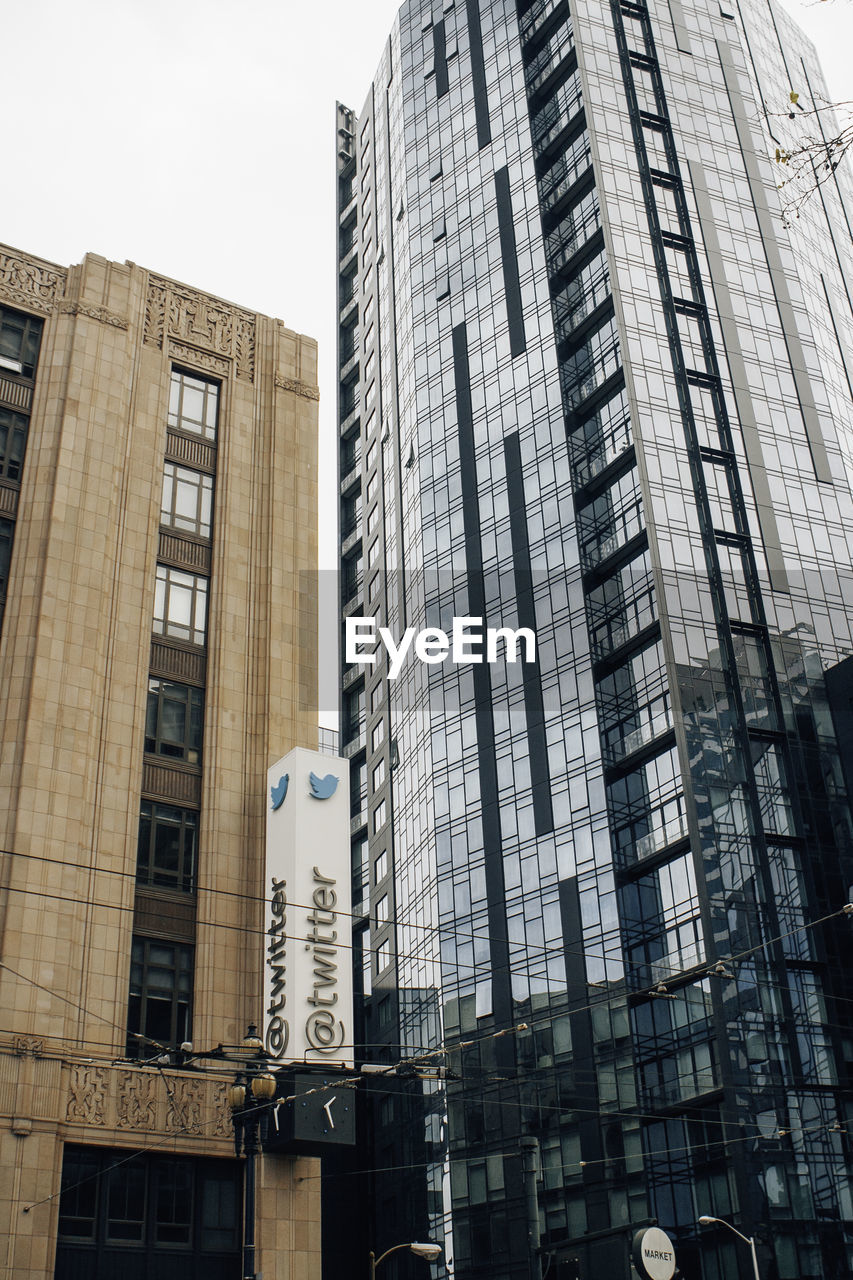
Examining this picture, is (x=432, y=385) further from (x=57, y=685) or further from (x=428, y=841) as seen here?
(x=57, y=685)

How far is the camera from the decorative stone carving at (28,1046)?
111ft

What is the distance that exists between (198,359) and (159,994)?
77.8 feet

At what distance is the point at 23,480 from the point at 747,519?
168 feet

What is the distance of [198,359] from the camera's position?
4847 centimetres

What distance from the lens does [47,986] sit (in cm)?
3481

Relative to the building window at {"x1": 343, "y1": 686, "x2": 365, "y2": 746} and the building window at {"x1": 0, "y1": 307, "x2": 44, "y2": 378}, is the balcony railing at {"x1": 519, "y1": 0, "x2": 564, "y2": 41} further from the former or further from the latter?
the building window at {"x1": 0, "y1": 307, "x2": 44, "y2": 378}

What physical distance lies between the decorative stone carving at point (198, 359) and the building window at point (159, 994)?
21775 mm

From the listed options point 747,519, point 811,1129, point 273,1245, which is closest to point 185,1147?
point 273,1245

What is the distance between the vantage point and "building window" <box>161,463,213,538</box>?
45.3 m

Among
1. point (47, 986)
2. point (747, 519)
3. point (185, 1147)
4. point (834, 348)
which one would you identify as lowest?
point (185, 1147)

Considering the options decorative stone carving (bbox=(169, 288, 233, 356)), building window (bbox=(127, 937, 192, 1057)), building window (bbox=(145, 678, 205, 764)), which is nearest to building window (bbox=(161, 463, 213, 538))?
decorative stone carving (bbox=(169, 288, 233, 356))

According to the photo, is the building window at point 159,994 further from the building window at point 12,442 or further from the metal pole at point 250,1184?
the building window at point 12,442

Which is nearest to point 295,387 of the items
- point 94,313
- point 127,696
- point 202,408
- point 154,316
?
point 202,408

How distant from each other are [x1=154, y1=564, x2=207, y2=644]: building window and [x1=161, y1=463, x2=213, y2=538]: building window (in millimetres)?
1838
